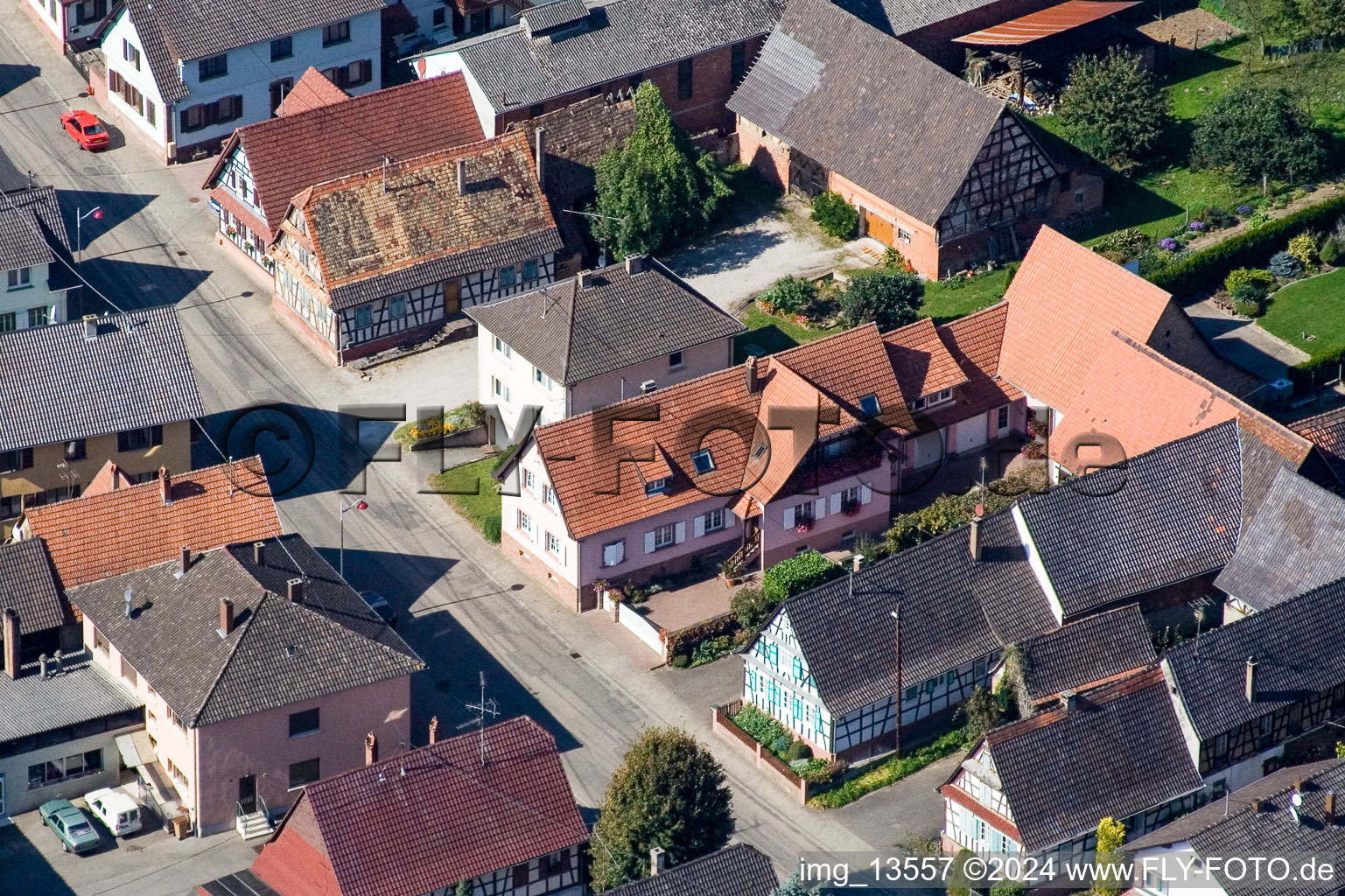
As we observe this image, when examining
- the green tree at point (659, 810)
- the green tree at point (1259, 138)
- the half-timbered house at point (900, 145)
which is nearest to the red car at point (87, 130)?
the half-timbered house at point (900, 145)

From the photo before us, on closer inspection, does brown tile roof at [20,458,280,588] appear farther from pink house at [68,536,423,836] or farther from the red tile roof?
the red tile roof

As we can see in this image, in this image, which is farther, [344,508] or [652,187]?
[652,187]

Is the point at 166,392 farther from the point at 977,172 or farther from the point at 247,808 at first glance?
the point at 977,172

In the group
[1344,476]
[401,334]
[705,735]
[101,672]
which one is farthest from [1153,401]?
[101,672]

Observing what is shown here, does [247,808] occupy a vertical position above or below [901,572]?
below

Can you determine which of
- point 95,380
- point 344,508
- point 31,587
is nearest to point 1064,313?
point 344,508

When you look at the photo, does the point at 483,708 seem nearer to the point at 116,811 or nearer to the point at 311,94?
the point at 116,811

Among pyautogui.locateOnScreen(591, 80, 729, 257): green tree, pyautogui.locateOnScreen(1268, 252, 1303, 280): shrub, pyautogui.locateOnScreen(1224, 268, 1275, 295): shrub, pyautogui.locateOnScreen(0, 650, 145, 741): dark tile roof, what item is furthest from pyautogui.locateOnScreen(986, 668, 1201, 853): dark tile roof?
pyautogui.locateOnScreen(591, 80, 729, 257): green tree
